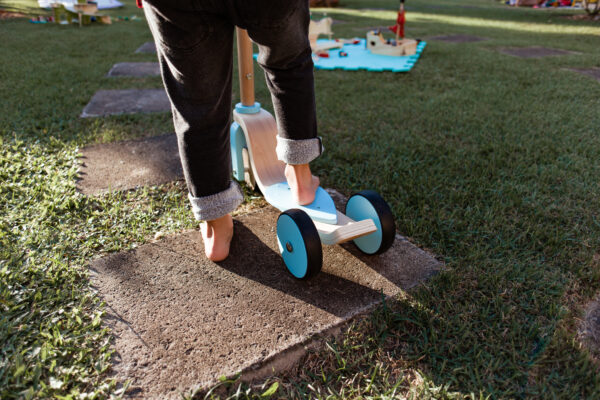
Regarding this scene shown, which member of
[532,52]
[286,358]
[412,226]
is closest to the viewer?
[286,358]

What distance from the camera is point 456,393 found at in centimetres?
77

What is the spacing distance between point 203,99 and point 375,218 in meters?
0.53

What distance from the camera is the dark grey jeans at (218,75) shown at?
83 cm

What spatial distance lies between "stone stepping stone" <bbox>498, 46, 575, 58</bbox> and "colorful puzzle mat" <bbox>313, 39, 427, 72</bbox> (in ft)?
2.72

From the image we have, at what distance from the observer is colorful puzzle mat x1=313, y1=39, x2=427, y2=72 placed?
10.4 ft

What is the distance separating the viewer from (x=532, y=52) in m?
3.77

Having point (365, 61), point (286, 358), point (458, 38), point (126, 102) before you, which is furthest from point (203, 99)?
point (458, 38)

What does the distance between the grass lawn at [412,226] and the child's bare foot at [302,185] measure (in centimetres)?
32

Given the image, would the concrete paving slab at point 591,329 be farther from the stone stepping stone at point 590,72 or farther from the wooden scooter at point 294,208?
the stone stepping stone at point 590,72

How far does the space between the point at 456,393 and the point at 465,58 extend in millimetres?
3324

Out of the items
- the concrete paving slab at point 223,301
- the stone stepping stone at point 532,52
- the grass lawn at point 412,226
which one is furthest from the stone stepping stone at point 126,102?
the stone stepping stone at point 532,52

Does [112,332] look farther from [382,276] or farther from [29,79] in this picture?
[29,79]

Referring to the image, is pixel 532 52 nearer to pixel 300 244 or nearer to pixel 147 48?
pixel 147 48

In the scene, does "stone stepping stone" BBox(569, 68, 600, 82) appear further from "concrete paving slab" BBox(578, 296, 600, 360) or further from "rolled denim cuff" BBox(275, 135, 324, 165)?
"rolled denim cuff" BBox(275, 135, 324, 165)
